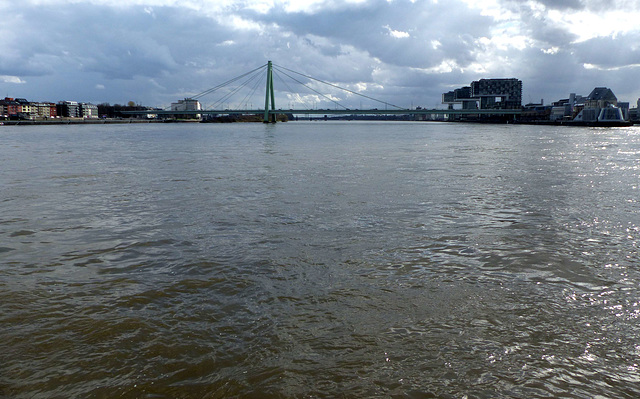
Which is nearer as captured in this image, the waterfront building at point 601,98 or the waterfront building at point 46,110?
Result: the waterfront building at point 601,98

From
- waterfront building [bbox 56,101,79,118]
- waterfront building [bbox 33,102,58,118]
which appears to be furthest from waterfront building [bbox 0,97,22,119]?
waterfront building [bbox 56,101,79,118]

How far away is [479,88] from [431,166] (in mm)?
182178

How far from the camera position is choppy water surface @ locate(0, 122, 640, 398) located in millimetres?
3037

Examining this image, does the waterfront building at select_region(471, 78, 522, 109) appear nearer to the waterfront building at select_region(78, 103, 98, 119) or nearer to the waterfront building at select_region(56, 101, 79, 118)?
the waterfront building at select_region(78, 103, 98, 119)

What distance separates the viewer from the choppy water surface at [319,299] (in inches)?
120

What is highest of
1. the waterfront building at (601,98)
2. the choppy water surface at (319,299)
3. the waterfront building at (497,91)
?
the waterfront building at (497,91)

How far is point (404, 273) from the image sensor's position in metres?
4.99

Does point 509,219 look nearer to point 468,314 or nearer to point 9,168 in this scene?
point 468,314

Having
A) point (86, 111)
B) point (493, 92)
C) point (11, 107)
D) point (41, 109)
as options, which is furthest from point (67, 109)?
point (493, 92)

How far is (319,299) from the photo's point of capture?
4277 millimetres

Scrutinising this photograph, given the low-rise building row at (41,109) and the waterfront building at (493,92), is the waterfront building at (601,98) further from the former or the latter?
the low-rise building row at (41,109)

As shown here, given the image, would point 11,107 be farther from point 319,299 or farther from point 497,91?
point 319,299

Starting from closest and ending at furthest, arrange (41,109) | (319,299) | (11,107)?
1. (319,299)
2. (11,107)
3. (41,109)

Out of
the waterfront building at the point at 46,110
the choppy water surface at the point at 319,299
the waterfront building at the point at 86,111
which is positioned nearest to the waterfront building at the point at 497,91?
the waterfront building at the point at 86,111
